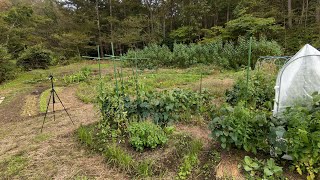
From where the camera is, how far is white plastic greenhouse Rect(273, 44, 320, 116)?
2301mm

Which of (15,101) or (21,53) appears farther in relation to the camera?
(21,53)

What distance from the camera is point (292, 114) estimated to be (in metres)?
2.04

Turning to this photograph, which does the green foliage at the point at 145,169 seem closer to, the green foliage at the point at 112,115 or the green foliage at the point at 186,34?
the green foliage at the point at 112,115

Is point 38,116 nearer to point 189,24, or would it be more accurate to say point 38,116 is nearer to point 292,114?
point 292,114

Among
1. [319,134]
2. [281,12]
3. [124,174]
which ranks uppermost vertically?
[281,12]

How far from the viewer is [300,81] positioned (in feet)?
7.61

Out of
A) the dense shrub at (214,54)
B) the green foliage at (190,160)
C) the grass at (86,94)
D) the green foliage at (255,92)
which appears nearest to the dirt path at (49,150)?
the green foliage at (190,160)

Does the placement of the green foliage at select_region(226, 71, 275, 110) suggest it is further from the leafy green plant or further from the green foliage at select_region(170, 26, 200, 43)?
the green foliage at select_region(170, 26, 200, 43)

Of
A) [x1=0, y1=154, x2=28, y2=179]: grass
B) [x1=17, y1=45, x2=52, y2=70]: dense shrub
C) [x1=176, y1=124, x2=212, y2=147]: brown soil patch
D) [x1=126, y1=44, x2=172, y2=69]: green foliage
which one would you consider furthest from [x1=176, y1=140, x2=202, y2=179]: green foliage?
[x1=17, y1=45, x2=52, y2=70]: dense shrub

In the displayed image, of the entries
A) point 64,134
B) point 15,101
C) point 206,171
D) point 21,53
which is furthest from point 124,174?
point 21,53

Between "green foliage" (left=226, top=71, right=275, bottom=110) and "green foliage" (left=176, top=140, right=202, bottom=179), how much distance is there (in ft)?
4.08

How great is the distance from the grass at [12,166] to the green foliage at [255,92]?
3.12 m

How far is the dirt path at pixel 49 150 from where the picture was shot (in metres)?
2.37

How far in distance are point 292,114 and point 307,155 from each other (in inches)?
15.1
